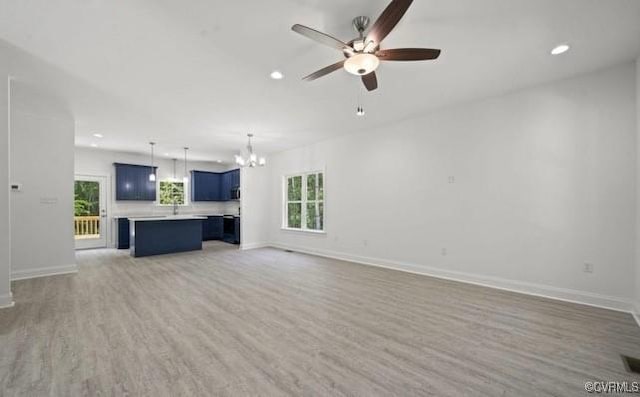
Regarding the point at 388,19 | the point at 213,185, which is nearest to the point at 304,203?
the point at 213,185

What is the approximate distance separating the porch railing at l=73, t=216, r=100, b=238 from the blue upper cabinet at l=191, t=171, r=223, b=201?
8.86 ft

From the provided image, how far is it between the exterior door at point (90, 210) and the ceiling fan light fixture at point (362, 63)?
853 centimetres

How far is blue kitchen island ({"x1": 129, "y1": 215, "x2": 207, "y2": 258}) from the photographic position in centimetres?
638

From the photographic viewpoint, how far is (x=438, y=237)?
4555mm

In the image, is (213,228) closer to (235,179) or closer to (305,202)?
(235,179)

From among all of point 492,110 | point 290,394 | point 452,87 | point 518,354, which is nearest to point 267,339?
point 290,394

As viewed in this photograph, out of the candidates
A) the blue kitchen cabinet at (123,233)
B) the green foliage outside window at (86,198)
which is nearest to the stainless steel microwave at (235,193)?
the blue kitchen cabinet at (123,233)

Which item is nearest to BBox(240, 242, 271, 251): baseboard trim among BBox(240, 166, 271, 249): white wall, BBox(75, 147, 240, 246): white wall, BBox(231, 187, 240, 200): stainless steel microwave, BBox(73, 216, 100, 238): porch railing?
BBox(240, 166, 271, 249): white wall

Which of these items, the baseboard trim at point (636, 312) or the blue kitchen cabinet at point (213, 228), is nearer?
the baseboard trim at point (636, 312)

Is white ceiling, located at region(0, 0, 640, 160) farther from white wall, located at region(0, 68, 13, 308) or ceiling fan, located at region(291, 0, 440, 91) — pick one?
white wall, located at region(0, 68, 13, 308)

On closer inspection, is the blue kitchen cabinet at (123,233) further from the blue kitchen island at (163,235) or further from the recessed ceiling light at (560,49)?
the recessed ceiling light at (560,49)

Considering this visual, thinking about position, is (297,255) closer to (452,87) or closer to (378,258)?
(378,258)

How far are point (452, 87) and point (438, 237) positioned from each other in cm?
239

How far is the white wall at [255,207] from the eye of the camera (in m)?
7.64
